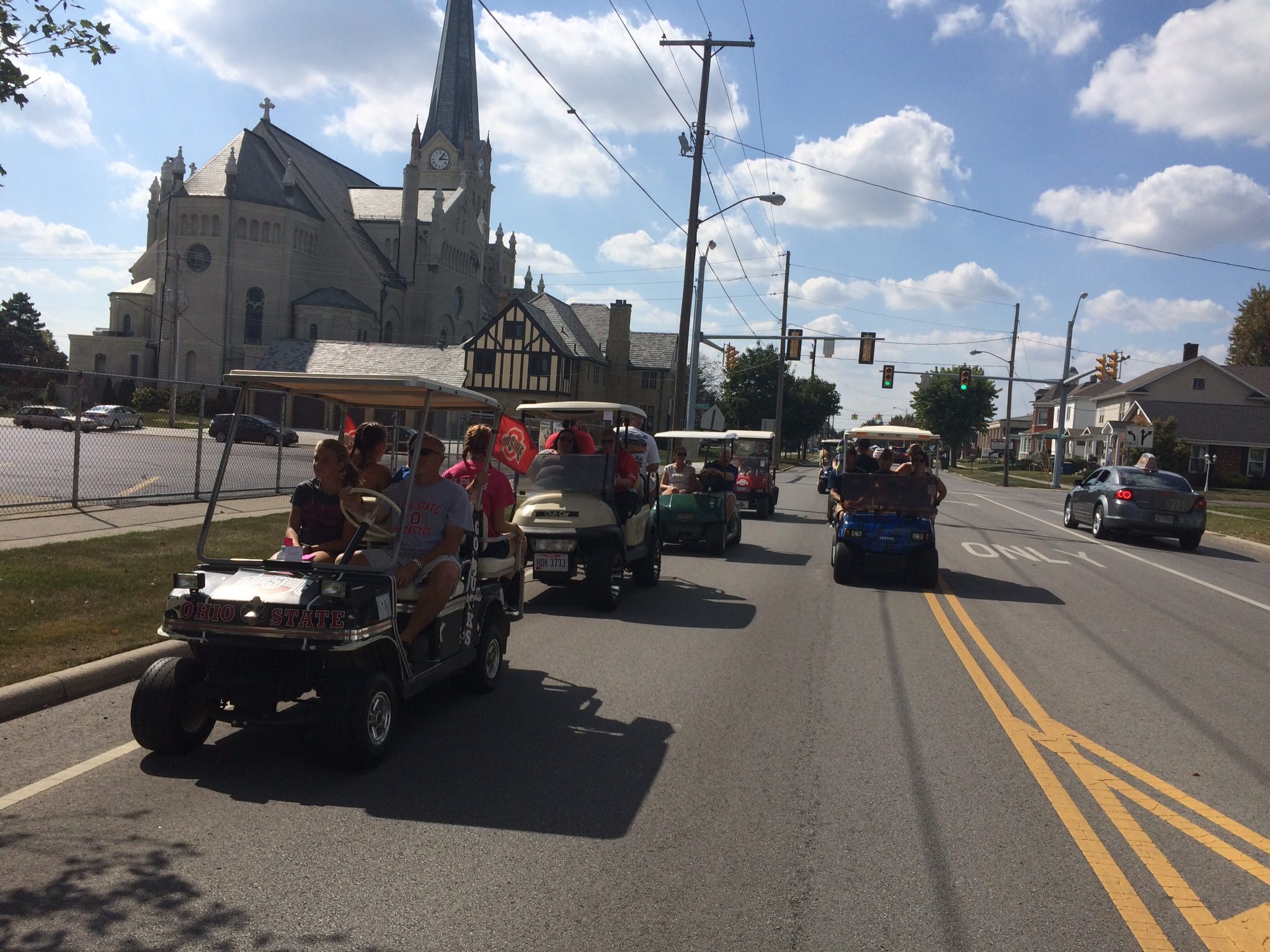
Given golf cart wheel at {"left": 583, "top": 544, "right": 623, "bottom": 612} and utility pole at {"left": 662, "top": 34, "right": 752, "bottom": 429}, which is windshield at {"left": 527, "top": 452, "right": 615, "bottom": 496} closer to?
golf cart wheel at {"left": 583, "top": 544, "right": 623, "bottom": 612}

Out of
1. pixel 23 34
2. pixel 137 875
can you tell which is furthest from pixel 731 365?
pixel 137 875

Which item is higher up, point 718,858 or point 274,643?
point 274,643

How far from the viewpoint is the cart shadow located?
4.75 m

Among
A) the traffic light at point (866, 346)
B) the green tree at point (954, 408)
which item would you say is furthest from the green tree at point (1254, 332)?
the traffic light at point (866, 346)

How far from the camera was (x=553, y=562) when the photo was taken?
1045 cm

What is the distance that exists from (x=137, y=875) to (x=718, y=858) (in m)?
2.34

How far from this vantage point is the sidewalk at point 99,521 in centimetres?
1207

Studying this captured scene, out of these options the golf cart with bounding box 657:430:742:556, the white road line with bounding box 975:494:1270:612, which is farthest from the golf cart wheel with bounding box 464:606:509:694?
the white road line with bounding box 975:494:1270:612

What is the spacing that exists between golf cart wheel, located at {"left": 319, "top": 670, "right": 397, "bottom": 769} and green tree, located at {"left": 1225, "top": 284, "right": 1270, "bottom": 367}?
93.1 metres

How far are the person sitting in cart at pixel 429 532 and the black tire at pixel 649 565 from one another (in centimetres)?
568

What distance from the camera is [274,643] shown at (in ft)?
16.8

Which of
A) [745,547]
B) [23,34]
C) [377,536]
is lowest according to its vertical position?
[745,547]

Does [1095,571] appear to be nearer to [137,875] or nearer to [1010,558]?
[1010,558]

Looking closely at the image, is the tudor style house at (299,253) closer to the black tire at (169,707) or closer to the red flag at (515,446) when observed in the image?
the red flag at (515,446)
